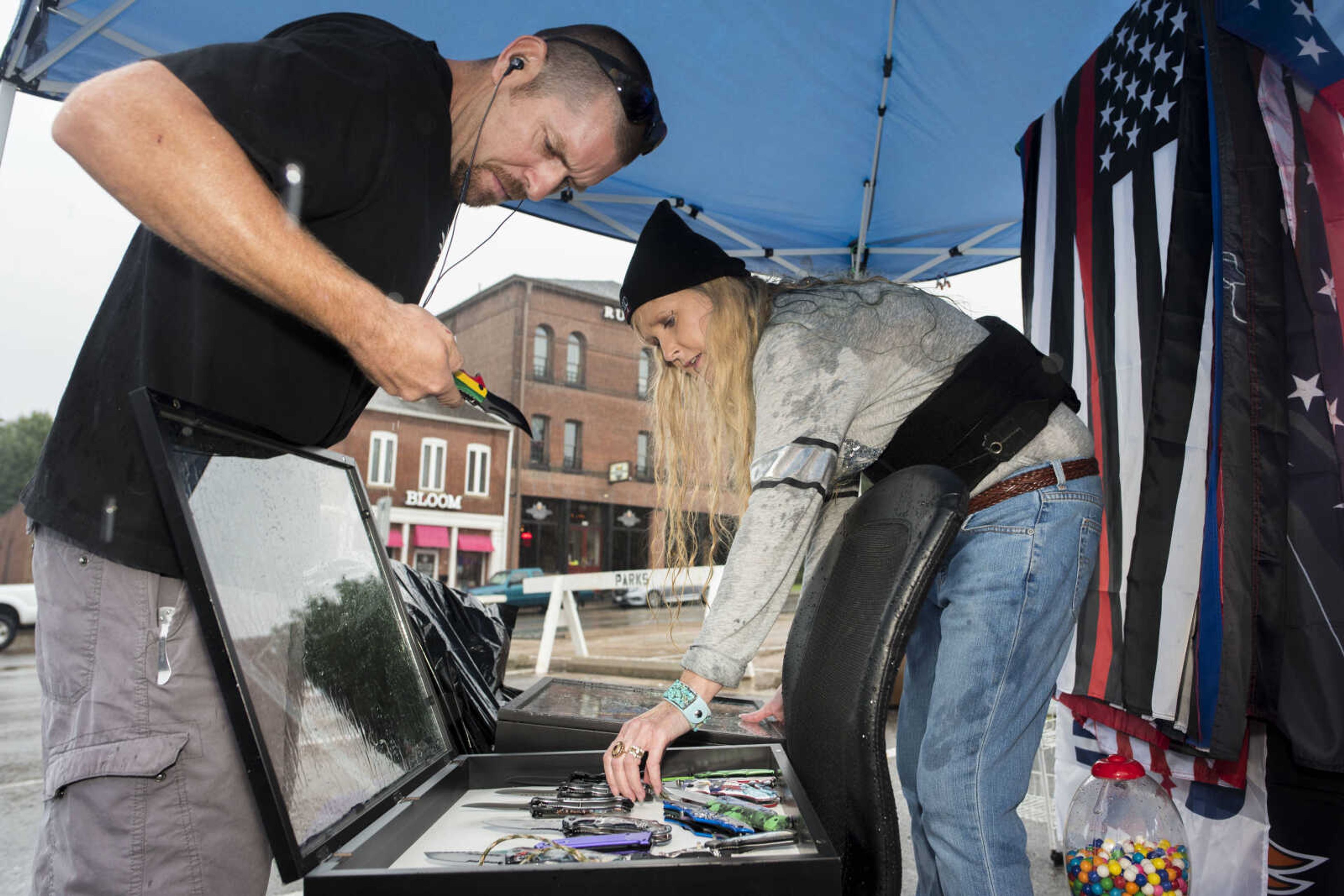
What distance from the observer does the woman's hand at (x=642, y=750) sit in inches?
42.6

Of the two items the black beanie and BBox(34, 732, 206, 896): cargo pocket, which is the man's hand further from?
the black beanie

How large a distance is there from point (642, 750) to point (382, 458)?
2540 centimetres

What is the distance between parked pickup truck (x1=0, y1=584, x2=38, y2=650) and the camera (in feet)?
36.1

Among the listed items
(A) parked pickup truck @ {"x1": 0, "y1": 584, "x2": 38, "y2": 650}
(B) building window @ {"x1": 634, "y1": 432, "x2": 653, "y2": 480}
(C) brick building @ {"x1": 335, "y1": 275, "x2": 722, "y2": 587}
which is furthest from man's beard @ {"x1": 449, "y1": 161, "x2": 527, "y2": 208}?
(B) building window @ {"x1": 634, "y1": 432, "x2": 653, "y2": 480}

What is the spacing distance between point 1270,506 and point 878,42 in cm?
278

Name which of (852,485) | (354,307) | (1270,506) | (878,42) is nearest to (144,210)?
(354,307)

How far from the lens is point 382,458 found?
2495 centimetres

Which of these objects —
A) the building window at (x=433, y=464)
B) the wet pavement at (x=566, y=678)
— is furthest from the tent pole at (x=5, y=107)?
the building window at (x=433, y=464)

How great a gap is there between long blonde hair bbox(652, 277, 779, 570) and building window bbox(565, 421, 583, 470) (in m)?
26.7

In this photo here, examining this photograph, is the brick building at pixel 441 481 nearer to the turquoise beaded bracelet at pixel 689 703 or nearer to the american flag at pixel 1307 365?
the american flag at pixel 1307 365

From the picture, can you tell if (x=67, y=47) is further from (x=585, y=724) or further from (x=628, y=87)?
(x=585, y=724)

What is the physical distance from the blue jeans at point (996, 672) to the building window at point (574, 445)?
27.5 metres

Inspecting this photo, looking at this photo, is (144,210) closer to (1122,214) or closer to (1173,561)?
(1173,561)

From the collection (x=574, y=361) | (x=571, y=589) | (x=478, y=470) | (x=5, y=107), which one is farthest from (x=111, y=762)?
(x=574, y=361)
